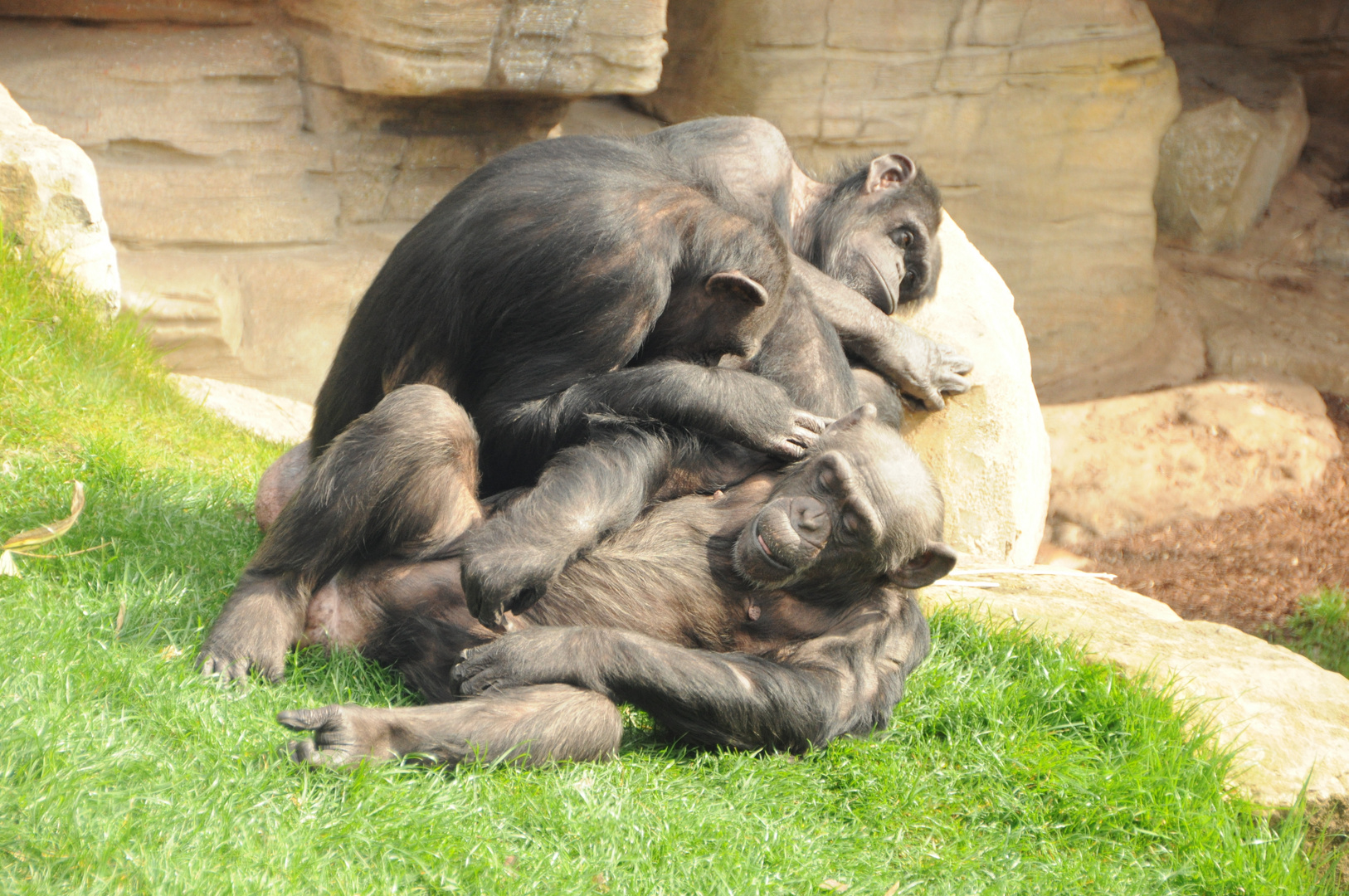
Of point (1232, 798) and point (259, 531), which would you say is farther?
point (259, 531)

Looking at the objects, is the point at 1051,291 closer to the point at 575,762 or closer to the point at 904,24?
the point at 904,24

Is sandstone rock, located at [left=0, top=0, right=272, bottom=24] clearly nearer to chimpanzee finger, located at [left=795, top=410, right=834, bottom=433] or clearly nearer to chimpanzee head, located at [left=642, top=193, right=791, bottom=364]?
chimpanzee head, located at [left=642, top=193, right=791, bottom=364]

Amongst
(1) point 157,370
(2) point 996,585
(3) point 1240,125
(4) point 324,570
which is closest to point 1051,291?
(3) point 1240,125

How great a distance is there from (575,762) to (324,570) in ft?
3.21

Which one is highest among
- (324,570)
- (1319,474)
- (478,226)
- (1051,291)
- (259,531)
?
(478,226)

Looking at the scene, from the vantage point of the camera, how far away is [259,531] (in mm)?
4512

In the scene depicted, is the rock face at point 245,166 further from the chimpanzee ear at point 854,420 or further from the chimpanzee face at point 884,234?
the chimpanzee ear at point 854,420

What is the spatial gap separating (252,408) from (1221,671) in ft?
18.9

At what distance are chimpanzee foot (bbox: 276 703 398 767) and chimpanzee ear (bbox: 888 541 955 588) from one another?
64.3 inches

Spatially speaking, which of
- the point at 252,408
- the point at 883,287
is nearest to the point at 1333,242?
the point at 883,287

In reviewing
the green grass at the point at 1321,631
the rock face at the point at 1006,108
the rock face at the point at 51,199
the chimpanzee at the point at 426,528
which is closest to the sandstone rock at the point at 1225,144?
the rock face at the point at 1006,108

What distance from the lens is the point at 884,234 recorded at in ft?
17.0

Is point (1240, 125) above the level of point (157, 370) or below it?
above

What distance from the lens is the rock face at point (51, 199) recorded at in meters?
5.39
